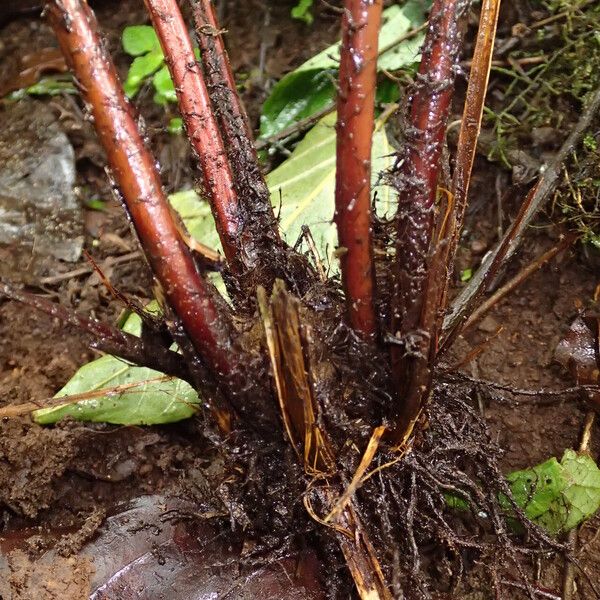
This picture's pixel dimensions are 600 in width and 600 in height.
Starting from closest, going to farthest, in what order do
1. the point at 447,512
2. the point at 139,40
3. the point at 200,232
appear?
the point at 447,512 < the point at 200,232 < the point at 139,40

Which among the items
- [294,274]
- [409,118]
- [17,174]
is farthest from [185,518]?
[17,174]

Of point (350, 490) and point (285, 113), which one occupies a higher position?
point (285, 113)

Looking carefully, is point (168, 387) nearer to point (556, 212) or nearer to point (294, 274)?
point (294, 274)

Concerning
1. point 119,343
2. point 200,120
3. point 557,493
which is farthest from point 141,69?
point 557,493

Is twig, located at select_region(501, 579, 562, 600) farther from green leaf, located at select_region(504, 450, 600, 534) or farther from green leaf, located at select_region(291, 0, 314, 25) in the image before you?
green leaf, located at select_region(291, 0, 314, 25)

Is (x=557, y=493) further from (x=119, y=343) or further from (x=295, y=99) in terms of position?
(x=295, y=99)

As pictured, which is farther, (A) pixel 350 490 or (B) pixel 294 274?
(B) pixel 294 274
